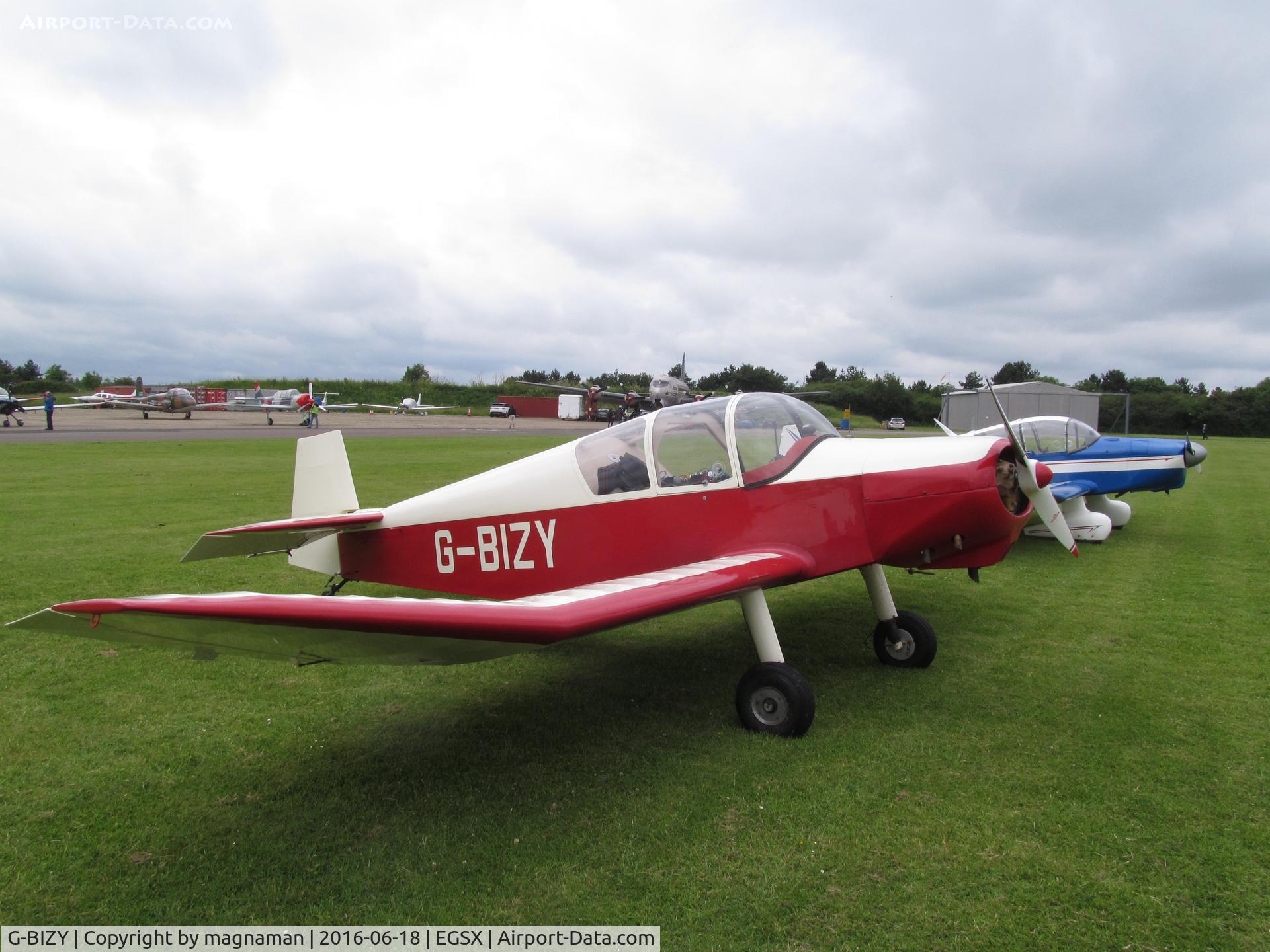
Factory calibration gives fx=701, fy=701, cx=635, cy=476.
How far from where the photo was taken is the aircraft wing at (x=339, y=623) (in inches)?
91.7

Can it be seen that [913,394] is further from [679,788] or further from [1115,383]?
[679,788]

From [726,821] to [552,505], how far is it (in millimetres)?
2364

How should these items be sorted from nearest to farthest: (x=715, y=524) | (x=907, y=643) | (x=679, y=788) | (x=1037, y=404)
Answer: (x=679, y=788) < (x=715, y=524) < (x=907, y=643) < (x=1037, y=404)

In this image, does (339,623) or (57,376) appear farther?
(57,376)

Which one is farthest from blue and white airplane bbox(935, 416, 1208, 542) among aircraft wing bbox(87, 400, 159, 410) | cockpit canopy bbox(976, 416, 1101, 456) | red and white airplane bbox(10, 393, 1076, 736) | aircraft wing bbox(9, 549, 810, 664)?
aircraft wing bbox(87, 400, 159, 410)

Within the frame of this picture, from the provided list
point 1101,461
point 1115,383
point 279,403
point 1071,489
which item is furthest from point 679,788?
point 1115,383

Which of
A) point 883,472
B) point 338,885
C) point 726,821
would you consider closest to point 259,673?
point 338,885

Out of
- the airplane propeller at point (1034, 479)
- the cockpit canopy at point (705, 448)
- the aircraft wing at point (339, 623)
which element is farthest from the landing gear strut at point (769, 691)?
the airplane propeller at point (1034, 479)

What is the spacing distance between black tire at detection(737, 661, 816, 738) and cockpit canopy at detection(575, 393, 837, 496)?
121cm

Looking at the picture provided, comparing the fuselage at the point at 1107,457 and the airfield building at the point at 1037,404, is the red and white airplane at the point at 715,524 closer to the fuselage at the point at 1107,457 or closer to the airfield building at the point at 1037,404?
the fuselage at the point at 1107,457

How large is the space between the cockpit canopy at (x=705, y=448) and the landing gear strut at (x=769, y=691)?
0.88 m

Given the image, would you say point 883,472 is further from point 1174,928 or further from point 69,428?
point 69,428

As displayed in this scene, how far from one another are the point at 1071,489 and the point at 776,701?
336 inches

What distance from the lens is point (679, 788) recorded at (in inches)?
134
